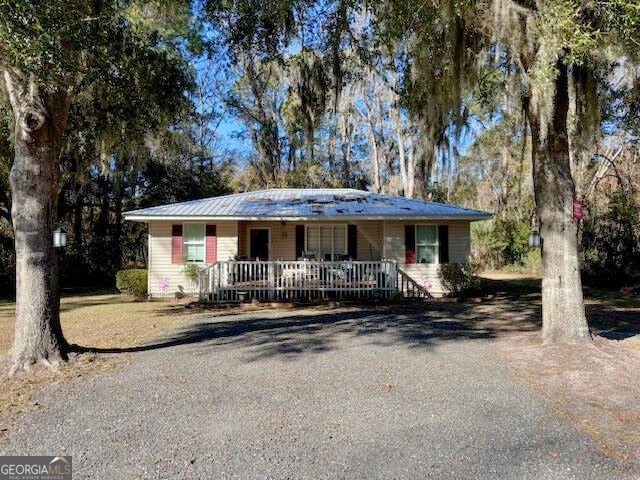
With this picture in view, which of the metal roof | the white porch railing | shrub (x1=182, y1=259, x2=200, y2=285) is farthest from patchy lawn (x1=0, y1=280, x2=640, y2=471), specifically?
the metal roof

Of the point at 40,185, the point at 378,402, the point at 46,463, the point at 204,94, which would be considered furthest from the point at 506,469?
the point at 204,94

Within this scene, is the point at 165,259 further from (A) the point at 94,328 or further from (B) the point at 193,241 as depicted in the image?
(A) the point at 94,328

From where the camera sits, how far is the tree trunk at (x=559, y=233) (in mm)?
6234

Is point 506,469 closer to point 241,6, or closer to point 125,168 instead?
point 241,6

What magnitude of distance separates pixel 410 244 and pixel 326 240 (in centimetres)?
291

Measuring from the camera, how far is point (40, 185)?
5.51m

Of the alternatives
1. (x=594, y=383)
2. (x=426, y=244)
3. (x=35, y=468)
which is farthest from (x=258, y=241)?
(x=35, y=468)

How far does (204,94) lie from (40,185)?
5.37 metres

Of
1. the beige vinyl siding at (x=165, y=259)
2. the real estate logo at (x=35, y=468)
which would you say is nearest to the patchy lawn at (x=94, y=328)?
the beige vinyl siding at (x=165, y=259)

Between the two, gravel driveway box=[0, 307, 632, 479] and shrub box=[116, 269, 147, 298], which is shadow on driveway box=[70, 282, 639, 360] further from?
shrub box=[116, 269, 147, 298]

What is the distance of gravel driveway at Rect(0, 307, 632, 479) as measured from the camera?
10.3 feet

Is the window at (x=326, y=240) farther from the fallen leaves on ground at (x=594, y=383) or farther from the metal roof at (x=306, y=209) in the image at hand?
the fallen leaves on ground at (x=594, y=383)

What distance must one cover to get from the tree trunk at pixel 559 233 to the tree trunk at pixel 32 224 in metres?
6.66

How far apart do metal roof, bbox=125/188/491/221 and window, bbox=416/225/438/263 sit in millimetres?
621
